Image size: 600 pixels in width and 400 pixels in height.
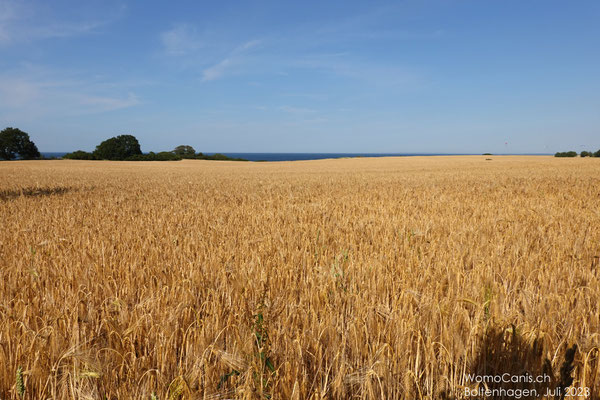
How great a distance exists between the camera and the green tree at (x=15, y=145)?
67.9 meters

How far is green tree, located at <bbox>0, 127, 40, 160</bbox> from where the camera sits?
67.9 m

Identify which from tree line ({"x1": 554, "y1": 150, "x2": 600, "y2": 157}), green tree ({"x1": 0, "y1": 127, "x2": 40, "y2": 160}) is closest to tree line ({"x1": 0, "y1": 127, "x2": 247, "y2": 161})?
green tree ({"x1": 0, "y1": 127, "x2": 40, "y2": 160})

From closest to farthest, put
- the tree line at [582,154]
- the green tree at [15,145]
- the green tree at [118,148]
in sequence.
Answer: the tree line at [582,154] → the green tree at [15,145] → the green tree at [118,148]

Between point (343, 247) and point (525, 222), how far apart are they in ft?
10.2

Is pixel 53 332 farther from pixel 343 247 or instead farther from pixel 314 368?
pixel 343 247

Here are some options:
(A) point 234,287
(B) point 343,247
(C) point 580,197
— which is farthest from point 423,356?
(C) point 580,197

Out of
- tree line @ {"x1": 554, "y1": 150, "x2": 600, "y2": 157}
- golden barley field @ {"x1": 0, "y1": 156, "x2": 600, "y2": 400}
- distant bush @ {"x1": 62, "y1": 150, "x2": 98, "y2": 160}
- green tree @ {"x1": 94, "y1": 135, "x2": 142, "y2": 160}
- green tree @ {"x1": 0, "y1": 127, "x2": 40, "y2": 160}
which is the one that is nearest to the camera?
golden barley field @ {"x1": 0, "y1": 156, "x2": 600, "y2": 400}

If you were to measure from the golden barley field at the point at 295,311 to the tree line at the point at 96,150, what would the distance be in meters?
69.7

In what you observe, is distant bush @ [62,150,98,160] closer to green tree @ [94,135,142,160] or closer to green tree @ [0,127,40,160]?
green tree @ [94,135,142,160]

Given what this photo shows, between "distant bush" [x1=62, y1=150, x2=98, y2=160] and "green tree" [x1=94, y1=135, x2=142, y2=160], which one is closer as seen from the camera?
"distant bush" [x1=62, y1=150, x2=98, y2=160]

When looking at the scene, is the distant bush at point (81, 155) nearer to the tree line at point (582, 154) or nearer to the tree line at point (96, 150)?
the tree line at point (96, 150)

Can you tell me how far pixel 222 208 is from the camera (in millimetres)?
6656

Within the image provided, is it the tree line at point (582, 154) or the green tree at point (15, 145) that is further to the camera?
the green tree at point (15, 145)

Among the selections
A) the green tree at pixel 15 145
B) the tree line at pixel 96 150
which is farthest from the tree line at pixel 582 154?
the green tree at pixel 15 145
